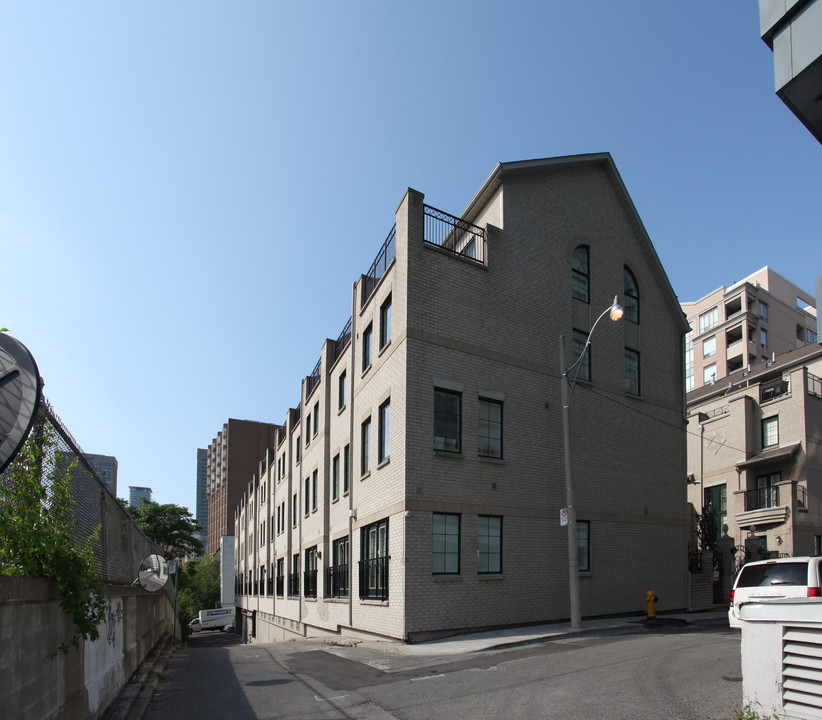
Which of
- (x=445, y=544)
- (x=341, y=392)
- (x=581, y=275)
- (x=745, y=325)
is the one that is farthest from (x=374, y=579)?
(x=745, y=325)

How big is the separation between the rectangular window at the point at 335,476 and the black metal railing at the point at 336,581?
264cm

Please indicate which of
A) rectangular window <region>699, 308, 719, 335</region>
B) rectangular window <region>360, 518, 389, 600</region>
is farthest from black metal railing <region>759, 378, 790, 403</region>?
rectangular window <region>699, 308, 719, 335</region>

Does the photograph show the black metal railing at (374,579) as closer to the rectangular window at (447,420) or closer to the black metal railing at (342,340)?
the rectangular window at (447,420)

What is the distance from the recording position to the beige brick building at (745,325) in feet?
215

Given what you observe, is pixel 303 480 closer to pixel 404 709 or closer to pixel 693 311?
pixel 404 709

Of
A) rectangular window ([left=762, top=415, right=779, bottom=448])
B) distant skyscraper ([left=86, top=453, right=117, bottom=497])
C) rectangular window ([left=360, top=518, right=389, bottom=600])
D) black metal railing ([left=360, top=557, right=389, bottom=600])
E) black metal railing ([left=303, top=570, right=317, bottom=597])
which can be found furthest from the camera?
rectangular window ([left=762, top=415, right=779, bottom=448])

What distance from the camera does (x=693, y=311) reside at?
7300 cm

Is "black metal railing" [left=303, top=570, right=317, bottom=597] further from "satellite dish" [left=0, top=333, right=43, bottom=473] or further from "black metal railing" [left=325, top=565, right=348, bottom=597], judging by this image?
"satellite dish" [left=0, top=333, right=43, bottom=473]

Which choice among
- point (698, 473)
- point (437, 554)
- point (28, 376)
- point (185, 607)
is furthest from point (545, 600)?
point (185, 607)

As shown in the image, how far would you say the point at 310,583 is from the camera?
30031 millimetres

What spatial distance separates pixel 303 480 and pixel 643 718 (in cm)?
2718

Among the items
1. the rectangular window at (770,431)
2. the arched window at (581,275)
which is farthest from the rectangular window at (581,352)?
the rectangular window at (770,431)

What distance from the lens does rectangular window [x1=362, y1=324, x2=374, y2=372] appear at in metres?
22.5

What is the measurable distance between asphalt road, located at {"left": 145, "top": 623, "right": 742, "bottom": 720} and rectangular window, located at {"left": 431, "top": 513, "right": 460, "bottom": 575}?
2584 mm
